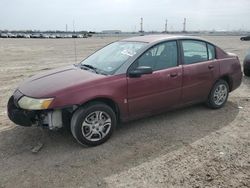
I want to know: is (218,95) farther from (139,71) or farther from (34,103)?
(34,103)

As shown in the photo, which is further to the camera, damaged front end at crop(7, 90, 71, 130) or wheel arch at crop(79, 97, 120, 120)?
wheel arch at crop(79, 97, 120, 120)

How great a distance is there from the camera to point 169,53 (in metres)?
5.12

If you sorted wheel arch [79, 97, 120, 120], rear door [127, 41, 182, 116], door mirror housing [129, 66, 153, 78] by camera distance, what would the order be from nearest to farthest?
wheel arch [79, 97, 120, 120] → door mirror housing [129, 66, 153, 78] → rear door [127, 41, 182, 116]

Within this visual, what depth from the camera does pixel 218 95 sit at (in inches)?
235

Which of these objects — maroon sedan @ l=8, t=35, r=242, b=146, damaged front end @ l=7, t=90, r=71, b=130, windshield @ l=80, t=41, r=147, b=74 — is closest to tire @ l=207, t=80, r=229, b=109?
maroon sedan @ l=8, t=35, r=242, b=146

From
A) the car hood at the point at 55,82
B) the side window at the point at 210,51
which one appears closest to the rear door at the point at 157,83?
the car hood at the point at 55,82

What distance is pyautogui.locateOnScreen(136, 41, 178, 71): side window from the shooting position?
187 inches

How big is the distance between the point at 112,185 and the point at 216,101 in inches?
140

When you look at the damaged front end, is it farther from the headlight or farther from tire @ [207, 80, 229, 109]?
tire @ [207, 80, 229, 109]

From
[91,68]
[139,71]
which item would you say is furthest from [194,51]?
[91,68]

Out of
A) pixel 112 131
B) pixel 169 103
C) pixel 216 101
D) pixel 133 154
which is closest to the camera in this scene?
pixel 133 154

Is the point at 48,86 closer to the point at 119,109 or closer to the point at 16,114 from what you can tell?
the point at 16,114

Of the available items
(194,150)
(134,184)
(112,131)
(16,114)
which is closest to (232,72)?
(194,150)

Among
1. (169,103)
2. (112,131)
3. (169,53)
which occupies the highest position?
(169,53)
